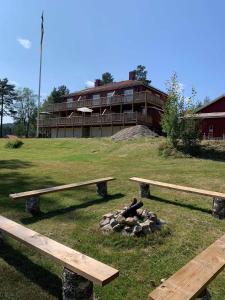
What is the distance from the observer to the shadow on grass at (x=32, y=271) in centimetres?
411

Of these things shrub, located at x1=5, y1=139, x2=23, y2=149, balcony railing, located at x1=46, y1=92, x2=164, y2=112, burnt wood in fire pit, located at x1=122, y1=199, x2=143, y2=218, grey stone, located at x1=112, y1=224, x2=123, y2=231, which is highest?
balcony railing, located at x1=46, y1=92, x2=164, y2=112

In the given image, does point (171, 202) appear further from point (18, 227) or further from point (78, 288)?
point (78, 288)

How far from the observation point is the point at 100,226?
607 centimetres

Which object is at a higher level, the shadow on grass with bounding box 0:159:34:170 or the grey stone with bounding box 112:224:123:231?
the shadow on grass with bounding box 0:159:34:170

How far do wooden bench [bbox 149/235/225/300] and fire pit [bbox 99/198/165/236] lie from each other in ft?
6.11

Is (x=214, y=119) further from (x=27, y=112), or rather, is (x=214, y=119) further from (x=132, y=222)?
(x=27, y=112)

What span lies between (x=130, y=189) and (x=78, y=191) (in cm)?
152

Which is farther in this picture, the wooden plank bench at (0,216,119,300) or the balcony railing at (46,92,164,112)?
the balcony railing at (46,92,164,112)

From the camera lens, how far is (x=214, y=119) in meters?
29.3

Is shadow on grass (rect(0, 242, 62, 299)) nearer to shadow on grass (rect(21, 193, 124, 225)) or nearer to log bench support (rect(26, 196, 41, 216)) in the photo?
shadow on grass (rect(21, 193, 124, 225))

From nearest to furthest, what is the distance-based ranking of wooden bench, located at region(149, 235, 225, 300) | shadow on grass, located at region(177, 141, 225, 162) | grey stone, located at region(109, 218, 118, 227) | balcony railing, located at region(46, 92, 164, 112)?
wooden bench, located at region(149, 235, 225, 300)
grey stone, located at region(109, 218, 118, 227)
shadow on grass, located at region(177, 141, 225, 162)
balcony railing, located at region(46, 92, 164, 112)

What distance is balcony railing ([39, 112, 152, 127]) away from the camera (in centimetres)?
3108

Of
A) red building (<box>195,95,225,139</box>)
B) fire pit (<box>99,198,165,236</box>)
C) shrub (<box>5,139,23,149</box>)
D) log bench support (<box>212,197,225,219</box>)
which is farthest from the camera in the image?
red building (<box>195,95,225,139</box>)

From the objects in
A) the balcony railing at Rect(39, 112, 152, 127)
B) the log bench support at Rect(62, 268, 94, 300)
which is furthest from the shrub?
the log bench support at Rect(62, 268, 94, 300)
